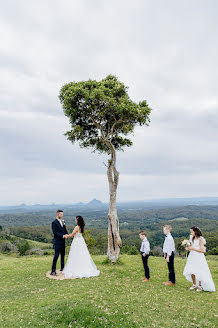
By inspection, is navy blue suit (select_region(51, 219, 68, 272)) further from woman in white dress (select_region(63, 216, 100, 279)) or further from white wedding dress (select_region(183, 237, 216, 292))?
white wedding dress (select_region(183, 237, 216, 292))

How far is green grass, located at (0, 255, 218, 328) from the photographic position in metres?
6.98

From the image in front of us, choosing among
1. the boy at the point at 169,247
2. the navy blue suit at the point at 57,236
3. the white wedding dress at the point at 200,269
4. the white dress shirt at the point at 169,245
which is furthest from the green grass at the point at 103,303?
the white dress shirt at the point at 169,245

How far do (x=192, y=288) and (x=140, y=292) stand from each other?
2.72 m

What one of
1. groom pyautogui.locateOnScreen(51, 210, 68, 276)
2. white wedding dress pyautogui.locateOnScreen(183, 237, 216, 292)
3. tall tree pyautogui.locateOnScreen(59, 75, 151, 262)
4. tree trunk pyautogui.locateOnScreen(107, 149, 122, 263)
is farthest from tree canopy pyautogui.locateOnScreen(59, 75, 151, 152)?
white wedding dress pyautogui.locateOnScreen(183, 237, 216, 292)

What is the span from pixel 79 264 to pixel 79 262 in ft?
0.33

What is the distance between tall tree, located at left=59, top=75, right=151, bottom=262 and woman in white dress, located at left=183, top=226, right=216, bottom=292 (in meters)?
5.48

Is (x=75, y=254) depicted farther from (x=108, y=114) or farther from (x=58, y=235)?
(x=108, y=114)

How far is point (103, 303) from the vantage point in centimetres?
795

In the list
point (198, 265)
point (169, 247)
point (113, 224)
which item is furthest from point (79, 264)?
point (198, 265)

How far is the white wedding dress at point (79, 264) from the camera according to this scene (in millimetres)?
11461

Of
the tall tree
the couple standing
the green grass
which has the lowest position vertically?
the green grass

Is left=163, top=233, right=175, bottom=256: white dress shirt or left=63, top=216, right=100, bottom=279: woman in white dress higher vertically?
left=163, top=233, right=175, bottom=256: white dress shirt

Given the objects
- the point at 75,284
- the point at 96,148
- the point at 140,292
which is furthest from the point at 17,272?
the point at 96,148

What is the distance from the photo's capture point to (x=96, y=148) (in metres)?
18.5
